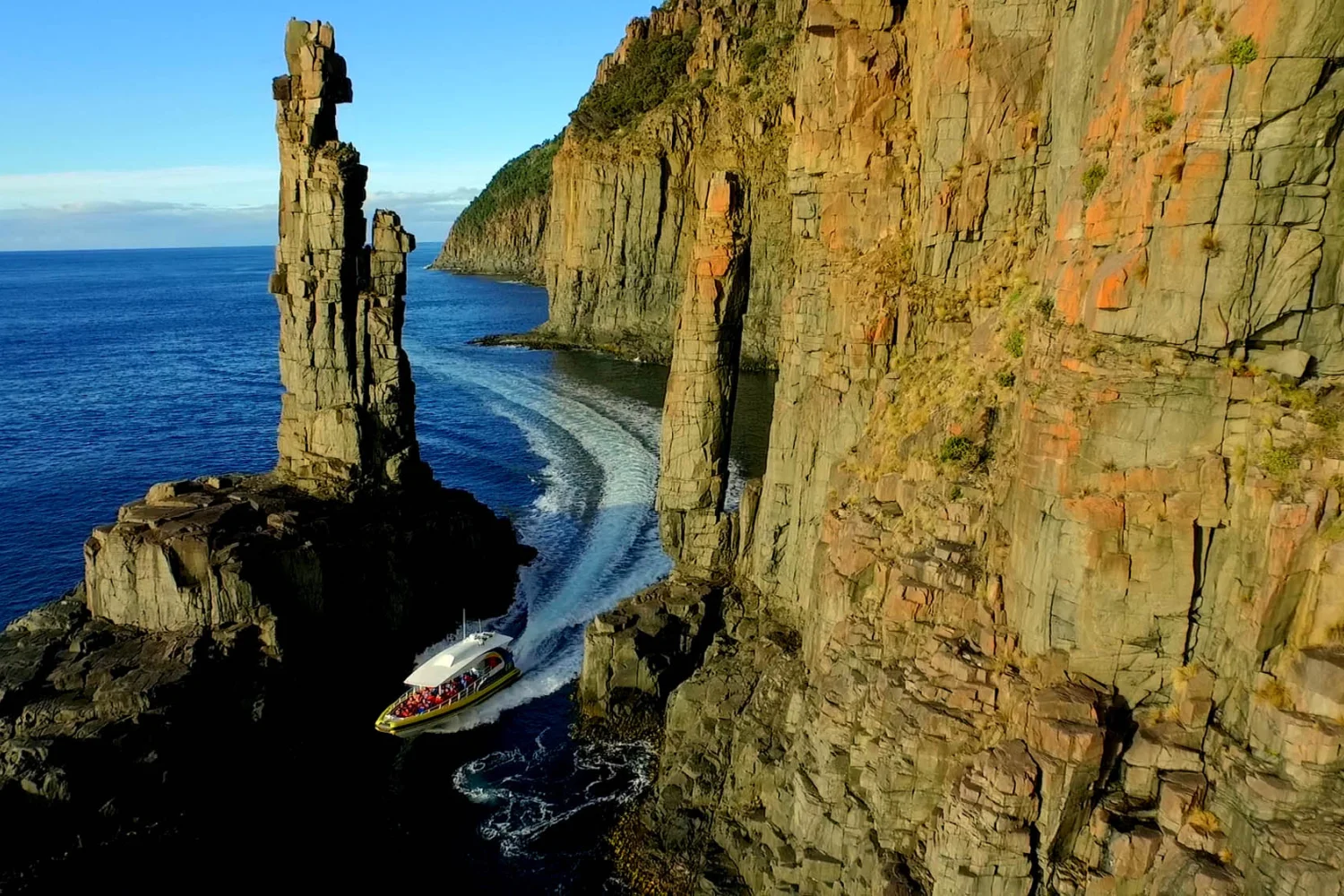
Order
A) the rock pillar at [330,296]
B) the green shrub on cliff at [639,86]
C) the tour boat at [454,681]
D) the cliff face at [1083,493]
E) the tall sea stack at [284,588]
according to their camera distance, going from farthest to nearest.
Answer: the green shrub on cliff at [639,86]
the rock pillar at [330,296]
the tour boat at [454,681]
the tall sea stack at [284,588]
the cliff face at [1083,493]

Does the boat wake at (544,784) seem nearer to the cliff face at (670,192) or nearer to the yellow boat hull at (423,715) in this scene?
the yellow boat hull at (423,715)

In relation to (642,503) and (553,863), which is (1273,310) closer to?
(553,863)

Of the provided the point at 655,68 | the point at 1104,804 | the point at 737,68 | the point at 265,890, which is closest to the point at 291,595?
the point at 265,890

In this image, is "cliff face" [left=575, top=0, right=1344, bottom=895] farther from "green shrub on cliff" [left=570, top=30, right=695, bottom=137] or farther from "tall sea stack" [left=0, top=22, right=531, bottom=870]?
"green shrub on cliff" [left=570, top=30, right=695, bottom=137]

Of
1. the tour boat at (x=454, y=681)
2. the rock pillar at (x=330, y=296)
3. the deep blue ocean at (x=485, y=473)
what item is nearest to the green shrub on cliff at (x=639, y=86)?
the deep blue ocean at (x=485, y=473)

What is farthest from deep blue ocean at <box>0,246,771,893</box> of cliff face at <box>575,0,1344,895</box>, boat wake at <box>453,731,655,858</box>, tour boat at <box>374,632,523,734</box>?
cliff face at <box>575,0,1344,895</box>

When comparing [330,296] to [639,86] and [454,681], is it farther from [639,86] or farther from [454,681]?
[639,86]

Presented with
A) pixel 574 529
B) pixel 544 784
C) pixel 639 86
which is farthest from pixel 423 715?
pixel 639 86
